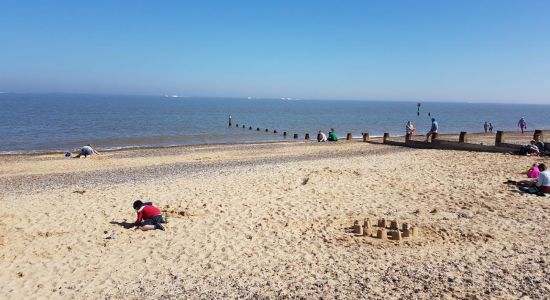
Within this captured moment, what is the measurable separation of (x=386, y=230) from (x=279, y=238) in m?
2.31

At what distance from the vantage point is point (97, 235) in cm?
901

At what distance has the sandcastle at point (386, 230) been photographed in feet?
27.8

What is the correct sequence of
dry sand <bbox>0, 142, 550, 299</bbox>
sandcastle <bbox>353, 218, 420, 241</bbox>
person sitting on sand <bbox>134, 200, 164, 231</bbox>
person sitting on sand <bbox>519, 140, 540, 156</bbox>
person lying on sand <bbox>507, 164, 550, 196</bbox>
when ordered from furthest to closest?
person sitting on sand <bbox>519, 140, 540, 156</bbox> < person lying on sand <bbox>507, 164, 550, 196</bbox> < person sitting on sand <bbox>134, 200, 164, 231</bbox> < sandcastle <bbox>353, 218, 420, 241</bbox> < dry sand <bbox>0, 142, 550, 299</bbox>

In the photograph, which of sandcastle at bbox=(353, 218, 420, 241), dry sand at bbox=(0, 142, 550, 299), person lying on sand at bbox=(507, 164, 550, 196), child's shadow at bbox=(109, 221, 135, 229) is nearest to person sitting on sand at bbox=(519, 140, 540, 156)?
dry sand at bbox=(0, 142, 550, 299)

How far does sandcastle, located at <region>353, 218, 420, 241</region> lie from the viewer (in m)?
8.47

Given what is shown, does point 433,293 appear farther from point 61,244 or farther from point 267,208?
point 61,244

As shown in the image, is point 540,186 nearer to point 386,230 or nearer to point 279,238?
point 386,230

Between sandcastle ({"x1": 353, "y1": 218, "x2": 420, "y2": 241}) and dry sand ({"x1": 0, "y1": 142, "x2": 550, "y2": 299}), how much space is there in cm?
25

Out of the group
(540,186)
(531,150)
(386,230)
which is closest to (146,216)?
(386,230)

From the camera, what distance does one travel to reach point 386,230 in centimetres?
902

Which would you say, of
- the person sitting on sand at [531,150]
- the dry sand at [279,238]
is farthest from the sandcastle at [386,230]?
the person sitting on sand at [531,150]

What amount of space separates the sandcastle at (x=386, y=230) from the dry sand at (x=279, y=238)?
246mm

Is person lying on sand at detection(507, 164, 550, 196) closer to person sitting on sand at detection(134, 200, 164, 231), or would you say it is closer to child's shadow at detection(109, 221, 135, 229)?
person sitting on sand at detection(134, 200, 164, 231)

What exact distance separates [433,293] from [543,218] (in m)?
5.37
